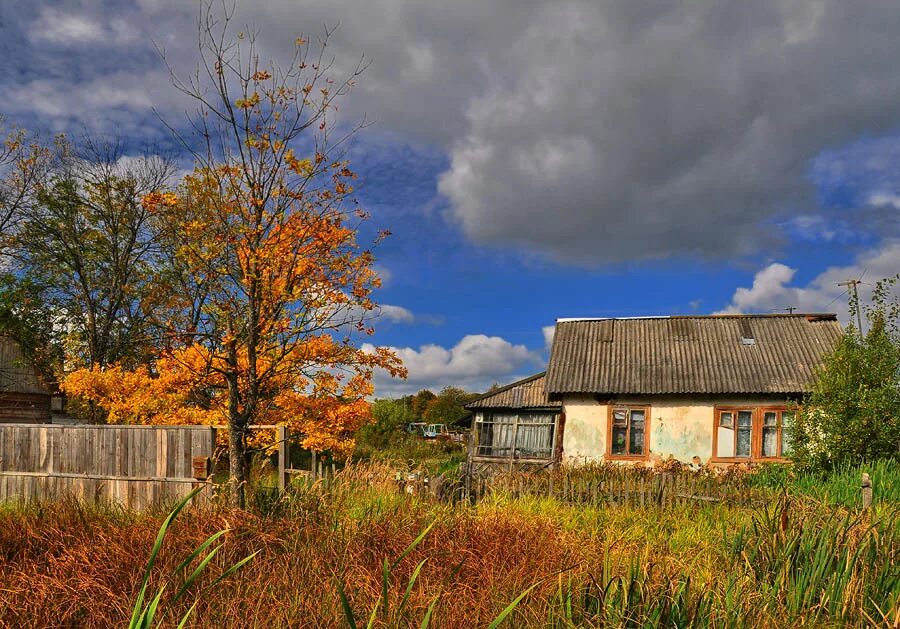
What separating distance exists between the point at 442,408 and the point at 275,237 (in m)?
51.1

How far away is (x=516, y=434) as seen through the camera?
22312 mm

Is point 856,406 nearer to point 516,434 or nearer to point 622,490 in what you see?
point 622,490

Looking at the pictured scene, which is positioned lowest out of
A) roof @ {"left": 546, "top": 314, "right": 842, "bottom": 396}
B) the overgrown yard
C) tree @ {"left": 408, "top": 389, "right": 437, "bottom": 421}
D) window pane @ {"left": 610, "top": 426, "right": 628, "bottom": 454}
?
tree @ {"left": 408, "top": 389, "right": 437, "bottom": 421}

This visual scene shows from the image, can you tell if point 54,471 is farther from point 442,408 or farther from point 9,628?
point 442,408

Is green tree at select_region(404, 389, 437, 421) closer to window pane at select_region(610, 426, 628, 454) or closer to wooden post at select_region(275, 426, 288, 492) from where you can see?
window pane at select_region(610, 426, 628, 454)

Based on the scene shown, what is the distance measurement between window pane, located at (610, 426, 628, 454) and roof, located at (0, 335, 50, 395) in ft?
82.9

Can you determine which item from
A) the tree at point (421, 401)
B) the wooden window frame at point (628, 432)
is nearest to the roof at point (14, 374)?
the wooden window frame at point (628, 432)

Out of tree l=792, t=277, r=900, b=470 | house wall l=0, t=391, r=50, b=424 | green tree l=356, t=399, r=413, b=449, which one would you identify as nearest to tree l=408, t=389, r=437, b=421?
green tree l=356, t=399, r=413, b=449

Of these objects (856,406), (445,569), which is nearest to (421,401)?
(856,406)

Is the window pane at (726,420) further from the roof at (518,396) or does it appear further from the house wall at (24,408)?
the house wall at (24,408)

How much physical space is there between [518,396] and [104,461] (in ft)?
43.9

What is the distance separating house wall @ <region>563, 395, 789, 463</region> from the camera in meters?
20.1

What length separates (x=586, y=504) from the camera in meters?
10.0

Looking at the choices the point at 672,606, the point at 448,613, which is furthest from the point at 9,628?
the point at 672,606
